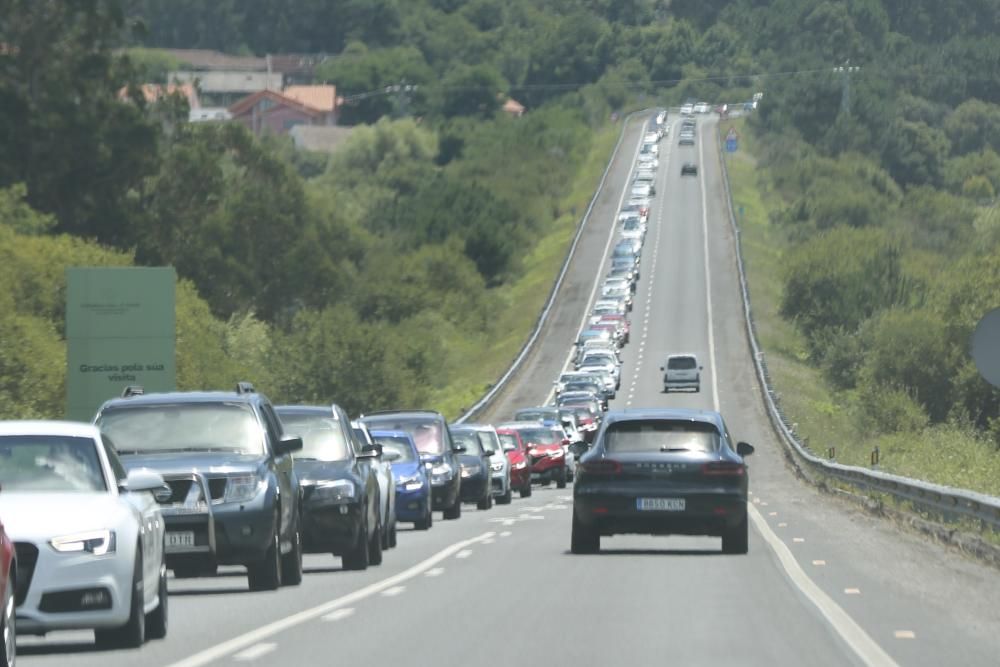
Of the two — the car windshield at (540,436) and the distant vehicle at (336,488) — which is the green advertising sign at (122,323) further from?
the distant vehicle at (336,488)

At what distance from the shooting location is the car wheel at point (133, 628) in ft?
49.4

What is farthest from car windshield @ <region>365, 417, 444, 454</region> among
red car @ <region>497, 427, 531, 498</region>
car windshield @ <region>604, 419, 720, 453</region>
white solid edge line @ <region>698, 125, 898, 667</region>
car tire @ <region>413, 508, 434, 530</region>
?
car windshield @ <region>604, 419, 720, 453</region>

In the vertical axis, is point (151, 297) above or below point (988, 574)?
above

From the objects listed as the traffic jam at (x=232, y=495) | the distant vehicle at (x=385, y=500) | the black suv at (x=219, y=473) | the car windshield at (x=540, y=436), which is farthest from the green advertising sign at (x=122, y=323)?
the black suv at (x=219, y=473)

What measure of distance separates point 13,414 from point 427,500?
27747 mm

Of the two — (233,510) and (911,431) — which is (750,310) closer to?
(911,431)

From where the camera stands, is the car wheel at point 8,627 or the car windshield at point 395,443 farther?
the car windshield at point 395,443

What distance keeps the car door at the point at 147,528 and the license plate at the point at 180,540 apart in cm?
312

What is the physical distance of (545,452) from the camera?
5353 centimetres

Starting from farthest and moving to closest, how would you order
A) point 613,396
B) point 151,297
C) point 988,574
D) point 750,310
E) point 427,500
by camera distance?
point 750,310 < point 613,396 < point 151,297 < point 427,500 < point 988,574

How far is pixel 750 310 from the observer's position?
11231cm

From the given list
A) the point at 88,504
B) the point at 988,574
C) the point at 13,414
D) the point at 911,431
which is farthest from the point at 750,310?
the point at 88,504

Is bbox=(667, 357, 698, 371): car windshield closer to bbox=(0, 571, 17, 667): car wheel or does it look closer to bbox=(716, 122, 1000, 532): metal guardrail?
bbox=(716, 122, 1000, 532): metal guardrail

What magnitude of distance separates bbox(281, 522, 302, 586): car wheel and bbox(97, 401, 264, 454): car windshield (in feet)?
3.40
